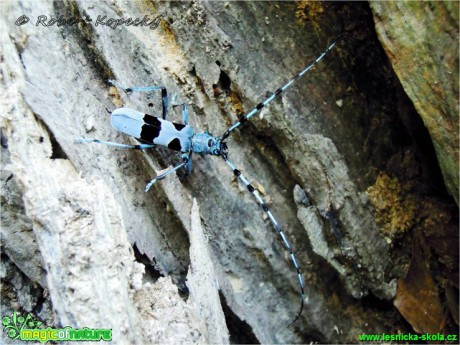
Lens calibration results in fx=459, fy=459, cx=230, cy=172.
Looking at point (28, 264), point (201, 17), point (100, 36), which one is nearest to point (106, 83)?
point (100, 36)

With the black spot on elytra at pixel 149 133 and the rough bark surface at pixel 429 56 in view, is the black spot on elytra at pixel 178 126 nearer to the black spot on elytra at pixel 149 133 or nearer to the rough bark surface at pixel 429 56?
the black spot on elytra at pixel 149 133

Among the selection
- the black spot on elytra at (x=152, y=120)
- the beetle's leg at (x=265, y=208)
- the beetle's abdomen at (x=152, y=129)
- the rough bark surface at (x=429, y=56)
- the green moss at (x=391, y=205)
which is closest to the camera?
the rough bark surface at (x=429, y=56)

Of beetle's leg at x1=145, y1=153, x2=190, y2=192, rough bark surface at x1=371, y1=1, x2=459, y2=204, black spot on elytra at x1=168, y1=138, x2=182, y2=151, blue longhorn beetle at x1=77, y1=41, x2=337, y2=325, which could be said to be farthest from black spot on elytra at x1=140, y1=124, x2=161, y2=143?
rough bark surface at x1=371, y1=1, x2=459, y2=204

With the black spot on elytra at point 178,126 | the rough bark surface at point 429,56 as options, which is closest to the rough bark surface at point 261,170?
the black spot on elytra at point 178,126

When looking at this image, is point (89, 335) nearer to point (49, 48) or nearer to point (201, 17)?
point (49, 48)

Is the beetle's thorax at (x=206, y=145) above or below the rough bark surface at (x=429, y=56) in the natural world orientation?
above

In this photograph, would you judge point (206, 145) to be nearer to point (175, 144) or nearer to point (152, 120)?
point (175, 144)
